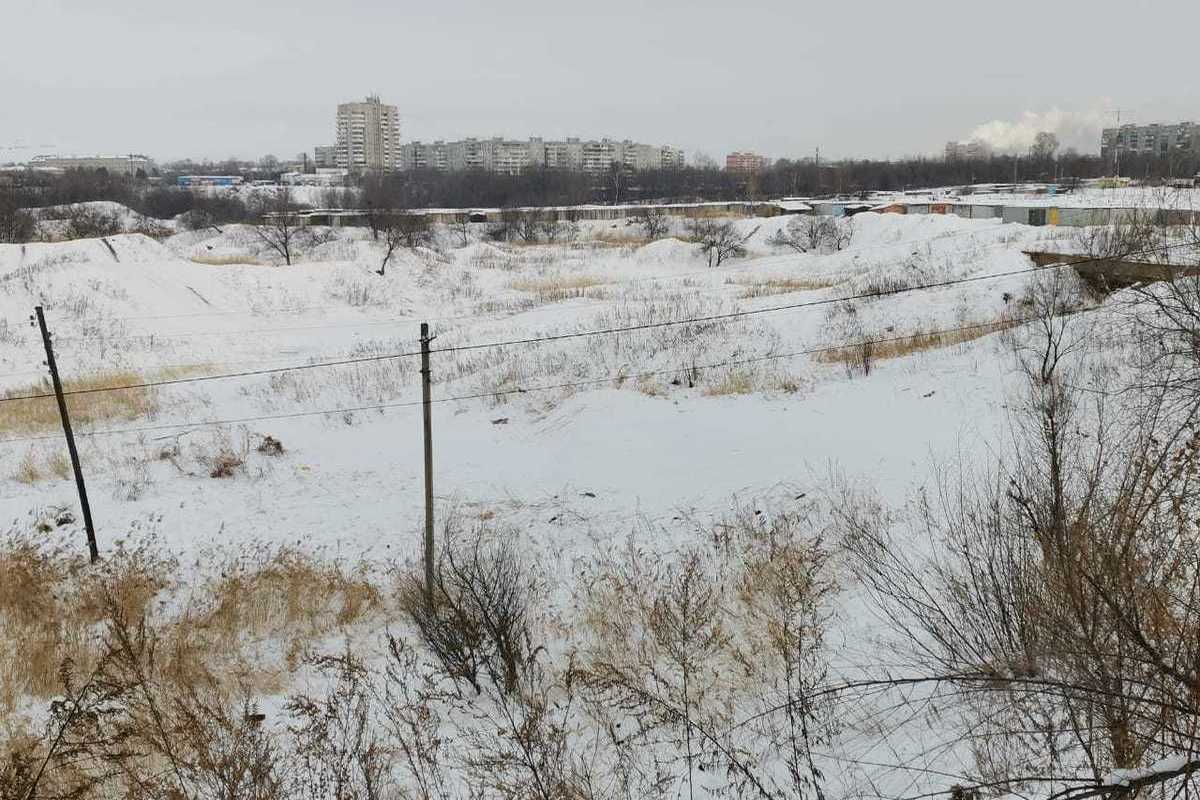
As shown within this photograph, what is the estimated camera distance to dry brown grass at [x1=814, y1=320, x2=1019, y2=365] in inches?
706

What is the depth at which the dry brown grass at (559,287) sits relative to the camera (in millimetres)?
36312

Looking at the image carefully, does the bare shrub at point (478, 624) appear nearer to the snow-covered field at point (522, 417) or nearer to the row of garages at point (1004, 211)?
the snow-covered field at point (522, 417)

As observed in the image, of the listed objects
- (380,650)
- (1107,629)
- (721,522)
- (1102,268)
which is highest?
(1102,268)

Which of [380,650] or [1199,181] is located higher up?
[1199,181]

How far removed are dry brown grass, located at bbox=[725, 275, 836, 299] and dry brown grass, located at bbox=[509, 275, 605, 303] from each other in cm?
682

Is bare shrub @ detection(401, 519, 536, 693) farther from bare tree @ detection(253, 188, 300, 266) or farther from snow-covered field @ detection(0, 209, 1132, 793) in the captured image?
bare tree @ detection(253, 188, 300, 266)

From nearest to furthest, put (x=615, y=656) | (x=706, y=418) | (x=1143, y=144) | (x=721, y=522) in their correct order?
(x=615, y=656)
(x=721, y=522)
(x=706, y=418)
(x=1143, y=144)

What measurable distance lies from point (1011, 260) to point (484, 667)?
24571 millimetres

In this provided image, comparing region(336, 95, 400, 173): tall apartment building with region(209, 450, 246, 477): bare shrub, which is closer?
region(209, 450, 246, 477): bare shrub

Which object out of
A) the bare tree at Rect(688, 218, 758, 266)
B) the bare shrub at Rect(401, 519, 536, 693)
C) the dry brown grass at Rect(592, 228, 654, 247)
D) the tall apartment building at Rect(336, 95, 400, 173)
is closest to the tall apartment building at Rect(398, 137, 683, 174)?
the tall apartment building at Rect(336, 95, 400, 173)

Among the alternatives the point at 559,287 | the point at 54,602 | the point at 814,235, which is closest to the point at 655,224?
the point at 814,235

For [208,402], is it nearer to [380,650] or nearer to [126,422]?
[126,422]

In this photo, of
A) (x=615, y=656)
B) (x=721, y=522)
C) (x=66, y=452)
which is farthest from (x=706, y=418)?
(x=66, y=452)

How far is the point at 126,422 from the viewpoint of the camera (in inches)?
704
